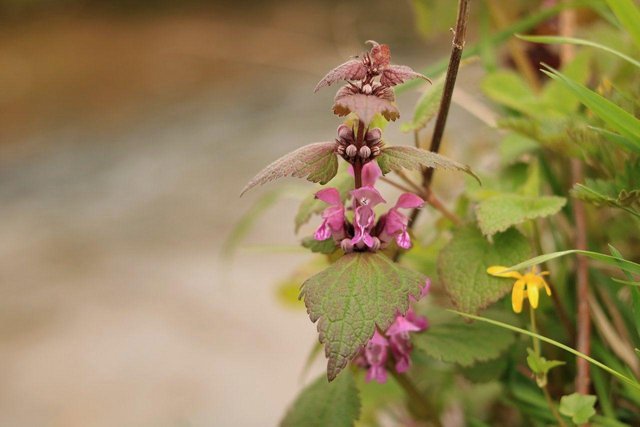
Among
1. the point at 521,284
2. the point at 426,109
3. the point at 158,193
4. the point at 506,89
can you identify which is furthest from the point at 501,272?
the point at 158,193

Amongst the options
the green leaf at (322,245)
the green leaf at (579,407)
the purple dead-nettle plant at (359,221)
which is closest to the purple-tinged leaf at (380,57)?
the purple dead-nettle plant at (359,221)

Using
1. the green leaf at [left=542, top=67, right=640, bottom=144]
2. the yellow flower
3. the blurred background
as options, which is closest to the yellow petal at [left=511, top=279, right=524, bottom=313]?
the yellow flower

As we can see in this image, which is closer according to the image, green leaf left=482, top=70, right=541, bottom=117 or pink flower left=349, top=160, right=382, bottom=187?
pink flower left=349, top=160, right=382, bottom=187

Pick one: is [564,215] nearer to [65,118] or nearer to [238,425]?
[238,425]

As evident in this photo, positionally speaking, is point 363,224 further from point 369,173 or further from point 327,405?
point 327,405

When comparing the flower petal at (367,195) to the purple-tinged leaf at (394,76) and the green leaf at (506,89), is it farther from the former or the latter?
the green leaf at (506,89)

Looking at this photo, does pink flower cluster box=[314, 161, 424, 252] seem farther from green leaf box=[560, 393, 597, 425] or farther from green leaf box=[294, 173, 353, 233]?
green leaf box=[560, 393, 597, 425]

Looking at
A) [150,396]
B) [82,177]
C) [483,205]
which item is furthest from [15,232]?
[483,205]
